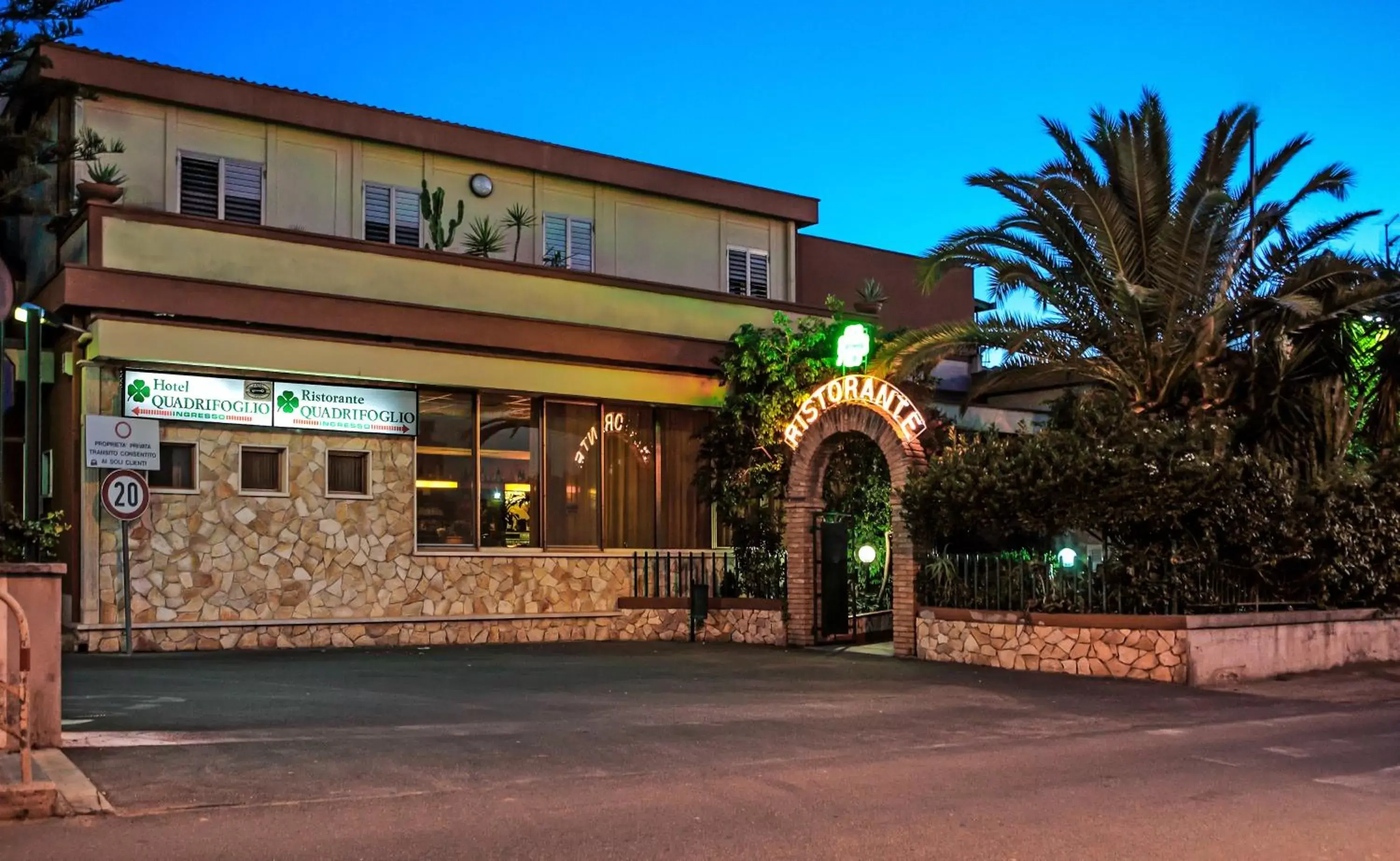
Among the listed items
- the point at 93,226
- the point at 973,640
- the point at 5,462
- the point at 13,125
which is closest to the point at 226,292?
the point at 93,226

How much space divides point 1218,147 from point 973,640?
7.56 metres

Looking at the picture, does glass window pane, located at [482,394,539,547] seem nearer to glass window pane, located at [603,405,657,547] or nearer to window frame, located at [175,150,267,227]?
glass window pane, located at [603,405,657,547]

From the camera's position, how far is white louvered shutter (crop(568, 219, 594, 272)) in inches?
976

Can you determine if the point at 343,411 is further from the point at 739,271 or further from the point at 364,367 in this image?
the point at 739,271

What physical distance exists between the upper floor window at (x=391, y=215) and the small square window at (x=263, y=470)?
429cm

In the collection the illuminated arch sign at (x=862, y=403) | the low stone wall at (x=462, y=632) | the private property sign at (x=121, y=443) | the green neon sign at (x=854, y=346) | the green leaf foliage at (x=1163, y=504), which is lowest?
the low stone wall at (x=462, y=632)

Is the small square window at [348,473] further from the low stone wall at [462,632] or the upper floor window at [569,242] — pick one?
the upper floor window at [569,242]

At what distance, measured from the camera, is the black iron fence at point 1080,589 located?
55.7ft

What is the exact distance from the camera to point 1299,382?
63.9 feet

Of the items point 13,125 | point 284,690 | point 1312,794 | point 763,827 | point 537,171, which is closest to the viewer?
point 763,827

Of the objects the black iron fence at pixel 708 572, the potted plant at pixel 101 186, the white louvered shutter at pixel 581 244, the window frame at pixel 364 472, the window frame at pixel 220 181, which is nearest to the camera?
the potted plant at pixel 101 186

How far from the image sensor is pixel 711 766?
10.1 m

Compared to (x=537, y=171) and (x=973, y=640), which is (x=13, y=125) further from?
(x=973, y=640)

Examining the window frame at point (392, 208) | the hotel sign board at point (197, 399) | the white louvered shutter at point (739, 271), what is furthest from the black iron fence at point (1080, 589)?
the window frame at point (392, 208)
